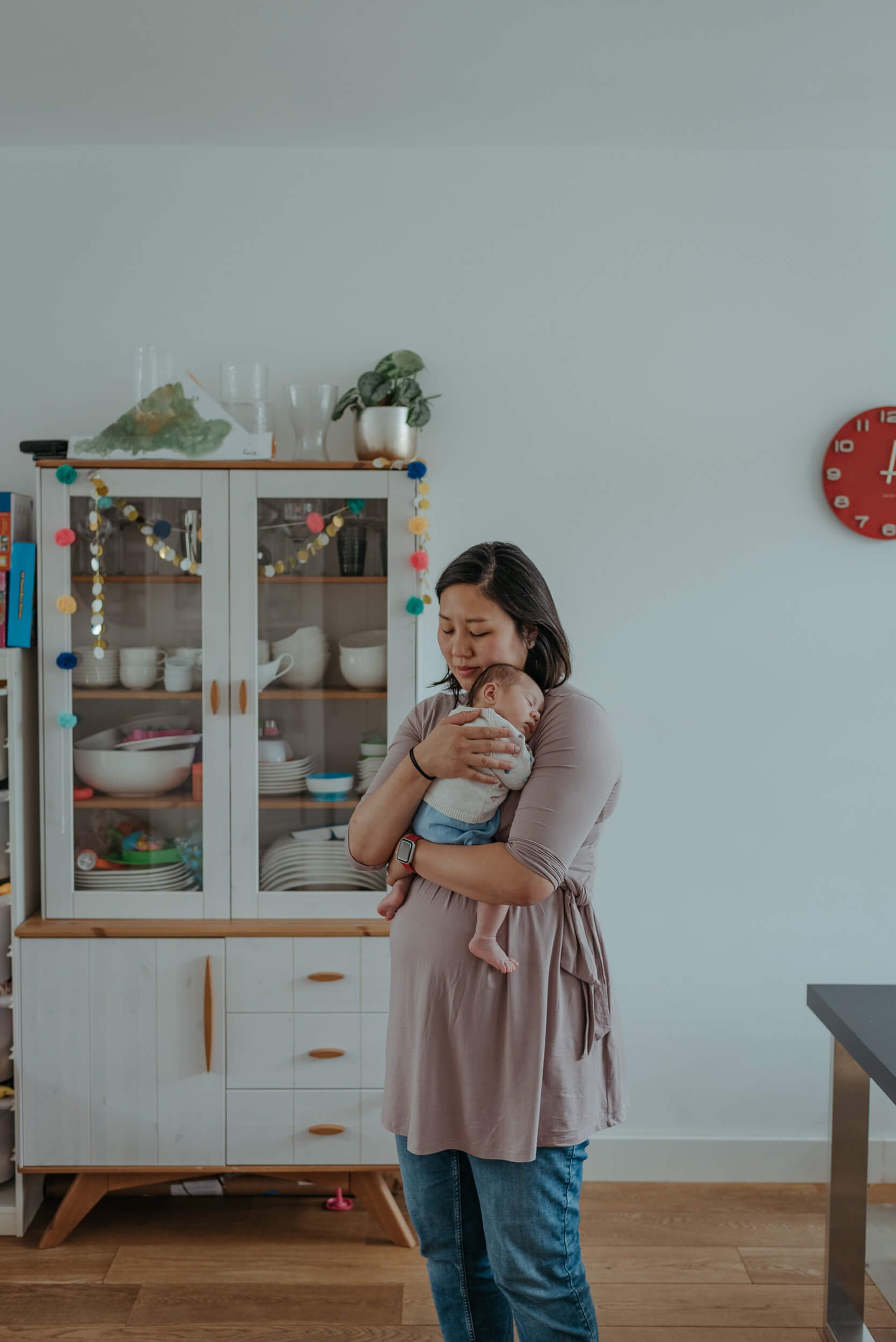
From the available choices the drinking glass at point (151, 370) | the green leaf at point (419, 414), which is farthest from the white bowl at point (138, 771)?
the green leaf at point (419, 414)

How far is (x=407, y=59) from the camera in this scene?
2.06m

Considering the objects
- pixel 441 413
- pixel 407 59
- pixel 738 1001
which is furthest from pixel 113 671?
pixel 738 1001

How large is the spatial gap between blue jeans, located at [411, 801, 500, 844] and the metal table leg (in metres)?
0.84

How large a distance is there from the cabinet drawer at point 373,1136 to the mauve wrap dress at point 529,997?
0.88m

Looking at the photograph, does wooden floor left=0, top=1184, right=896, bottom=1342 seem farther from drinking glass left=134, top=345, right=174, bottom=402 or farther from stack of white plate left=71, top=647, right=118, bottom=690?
drinking glass left=134, top=345, right=174, bottom=402

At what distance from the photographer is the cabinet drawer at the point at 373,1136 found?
222cm

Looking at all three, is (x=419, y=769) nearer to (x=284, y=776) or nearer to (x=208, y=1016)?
(x=284, y=776)

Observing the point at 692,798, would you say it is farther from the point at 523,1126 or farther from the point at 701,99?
the point at 701,99

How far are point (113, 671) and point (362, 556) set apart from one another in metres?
0.66

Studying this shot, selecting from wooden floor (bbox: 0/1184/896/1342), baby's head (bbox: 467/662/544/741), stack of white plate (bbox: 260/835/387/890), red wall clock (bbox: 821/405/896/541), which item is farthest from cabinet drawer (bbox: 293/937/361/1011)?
red wall clock (bbox: 821/405/896/541)

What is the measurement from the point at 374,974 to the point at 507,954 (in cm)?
96

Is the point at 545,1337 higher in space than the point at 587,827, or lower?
lower

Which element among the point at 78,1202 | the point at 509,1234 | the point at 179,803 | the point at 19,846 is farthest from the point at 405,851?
the point at 78,1202

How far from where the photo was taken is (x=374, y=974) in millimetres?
2230
